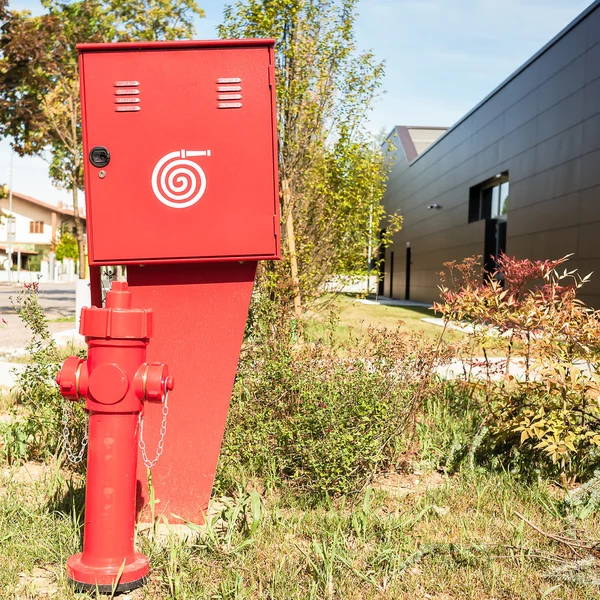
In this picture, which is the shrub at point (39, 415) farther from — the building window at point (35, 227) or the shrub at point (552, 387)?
the building window at point (35, 227)

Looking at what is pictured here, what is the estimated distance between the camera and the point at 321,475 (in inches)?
150

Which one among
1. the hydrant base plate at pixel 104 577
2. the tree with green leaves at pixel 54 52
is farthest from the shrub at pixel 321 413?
the tree with green leaves at pixel 54 52

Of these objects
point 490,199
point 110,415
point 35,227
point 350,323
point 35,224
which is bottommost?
point 350,323

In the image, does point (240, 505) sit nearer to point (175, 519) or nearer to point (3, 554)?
point (175, 519)

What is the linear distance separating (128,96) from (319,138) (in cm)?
649

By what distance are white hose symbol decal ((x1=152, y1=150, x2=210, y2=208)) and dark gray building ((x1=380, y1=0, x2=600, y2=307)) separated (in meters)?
9.16

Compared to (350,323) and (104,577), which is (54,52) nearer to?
(350,323)

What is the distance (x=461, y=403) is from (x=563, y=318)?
5.32 feet

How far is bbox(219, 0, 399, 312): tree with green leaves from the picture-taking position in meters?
9.18

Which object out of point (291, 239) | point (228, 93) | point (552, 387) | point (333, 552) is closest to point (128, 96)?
point (228, 93)

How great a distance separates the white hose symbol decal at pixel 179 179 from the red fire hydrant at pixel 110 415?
0.71 metres

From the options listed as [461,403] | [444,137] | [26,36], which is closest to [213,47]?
[461,403]

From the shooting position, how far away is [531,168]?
22594 mm

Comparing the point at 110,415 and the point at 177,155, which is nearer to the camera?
the point at 110,415
